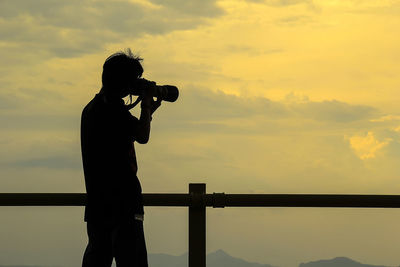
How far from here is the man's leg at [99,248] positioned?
497 centimetres

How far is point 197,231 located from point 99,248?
116cm

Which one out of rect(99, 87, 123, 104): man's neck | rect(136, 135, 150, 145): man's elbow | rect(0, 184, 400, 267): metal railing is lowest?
rect(0, 184, 400, 267): metal railing

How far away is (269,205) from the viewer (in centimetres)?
588

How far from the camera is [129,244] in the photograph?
4.91m

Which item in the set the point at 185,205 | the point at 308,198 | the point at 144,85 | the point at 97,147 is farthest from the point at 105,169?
the point at 308,198

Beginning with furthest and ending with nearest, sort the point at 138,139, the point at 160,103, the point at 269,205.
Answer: the point at 269,205
the point at 160,103
the point at 138,139

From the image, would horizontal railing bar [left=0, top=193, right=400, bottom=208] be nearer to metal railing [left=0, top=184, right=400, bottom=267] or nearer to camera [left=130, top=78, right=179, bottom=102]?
metal railing [left=0, top=184, right=400, bottom=267]

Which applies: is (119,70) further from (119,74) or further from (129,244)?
(129,244)

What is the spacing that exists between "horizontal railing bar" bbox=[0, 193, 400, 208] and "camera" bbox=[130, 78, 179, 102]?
766 millimetres

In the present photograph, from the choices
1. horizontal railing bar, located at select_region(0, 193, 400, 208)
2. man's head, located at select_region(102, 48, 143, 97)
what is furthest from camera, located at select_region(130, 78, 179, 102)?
horizontal railing bar, located at select_region(0, 193, 400, 208)

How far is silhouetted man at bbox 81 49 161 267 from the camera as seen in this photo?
4918mm

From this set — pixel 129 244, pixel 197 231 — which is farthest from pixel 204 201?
pixel 129 244

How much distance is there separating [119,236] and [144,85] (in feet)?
3.03

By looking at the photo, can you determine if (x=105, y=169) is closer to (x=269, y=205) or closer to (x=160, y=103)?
(x=160, y=103)
